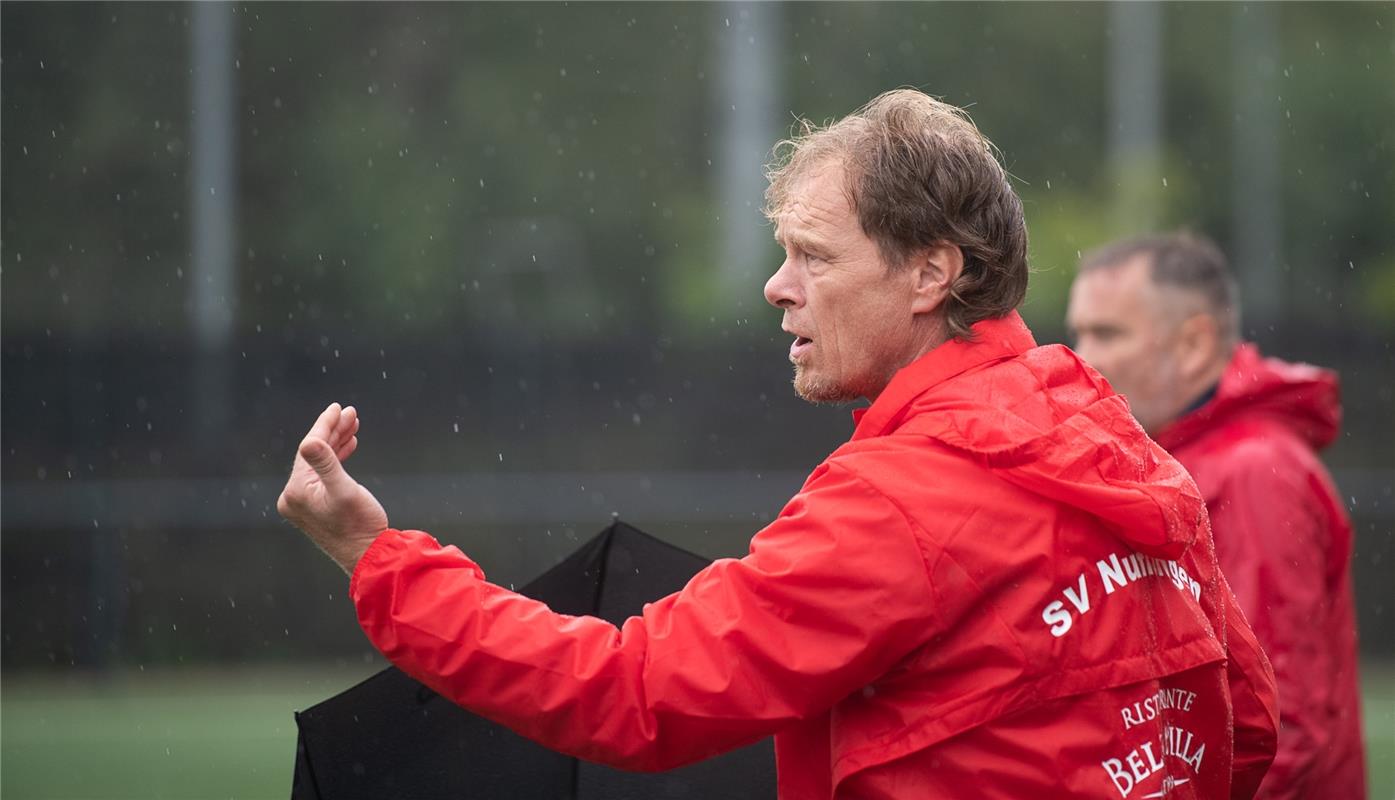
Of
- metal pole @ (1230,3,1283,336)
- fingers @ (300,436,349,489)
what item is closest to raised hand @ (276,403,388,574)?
fingers @ (300,436,349,489)

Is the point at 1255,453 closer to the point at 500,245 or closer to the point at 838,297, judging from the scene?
the point at 838,297

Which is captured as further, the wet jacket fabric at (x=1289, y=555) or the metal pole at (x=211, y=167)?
the metal pole at (x=211, y=167)

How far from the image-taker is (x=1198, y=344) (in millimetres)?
4938

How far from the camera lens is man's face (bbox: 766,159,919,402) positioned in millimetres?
2719

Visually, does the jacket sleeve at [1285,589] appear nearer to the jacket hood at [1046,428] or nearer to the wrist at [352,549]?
the jacket hood at [1046,428]

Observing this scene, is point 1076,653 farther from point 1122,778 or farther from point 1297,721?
point 1297,721

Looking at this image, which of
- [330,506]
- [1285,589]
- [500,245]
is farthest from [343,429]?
[500,245]

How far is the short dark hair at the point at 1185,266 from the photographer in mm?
5078

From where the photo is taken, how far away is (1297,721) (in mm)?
3957

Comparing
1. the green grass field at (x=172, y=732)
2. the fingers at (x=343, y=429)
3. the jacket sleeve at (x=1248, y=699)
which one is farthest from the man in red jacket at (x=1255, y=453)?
the green grass field at (x=172, y=732)

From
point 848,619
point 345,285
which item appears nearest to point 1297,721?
point 848,619

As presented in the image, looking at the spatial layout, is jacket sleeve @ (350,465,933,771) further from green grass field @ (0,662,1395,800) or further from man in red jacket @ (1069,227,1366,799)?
green grass field @ (0,662,1395,800)

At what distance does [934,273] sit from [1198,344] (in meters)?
2.45

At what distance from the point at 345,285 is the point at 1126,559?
79.2 ft
